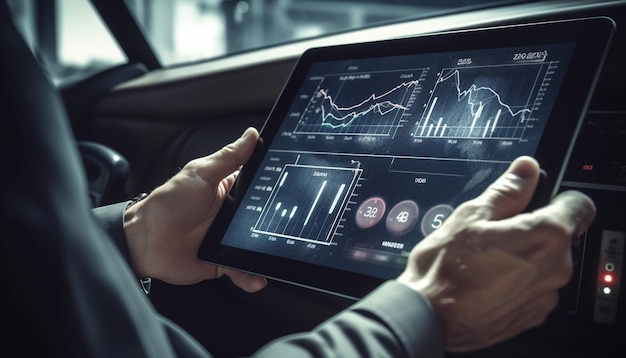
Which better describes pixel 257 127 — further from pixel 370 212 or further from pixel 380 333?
pixel 380 333

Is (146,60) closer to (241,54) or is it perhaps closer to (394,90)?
(241,54)

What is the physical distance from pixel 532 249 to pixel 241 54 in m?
1.41

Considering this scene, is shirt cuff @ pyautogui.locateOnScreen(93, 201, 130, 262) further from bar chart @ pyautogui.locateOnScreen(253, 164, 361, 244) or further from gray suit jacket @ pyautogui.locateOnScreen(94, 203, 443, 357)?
gray suit jacket @ pyautogui.locateOnScreen(94, 203, 443, 357)

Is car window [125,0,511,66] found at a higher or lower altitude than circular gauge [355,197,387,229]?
higher

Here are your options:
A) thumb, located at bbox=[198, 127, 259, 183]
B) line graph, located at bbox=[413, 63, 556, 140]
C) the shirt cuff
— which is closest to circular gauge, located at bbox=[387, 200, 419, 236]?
line graph, located at bbox=[413, 63, 556, 140]

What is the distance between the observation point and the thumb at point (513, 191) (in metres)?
0.72

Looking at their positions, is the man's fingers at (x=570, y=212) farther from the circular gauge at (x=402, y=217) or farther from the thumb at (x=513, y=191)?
the circular gauge at (x=402, y=217)

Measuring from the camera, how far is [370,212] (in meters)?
0.92

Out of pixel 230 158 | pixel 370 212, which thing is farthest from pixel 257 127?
pixel 370 212

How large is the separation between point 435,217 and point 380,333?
24 centimetres

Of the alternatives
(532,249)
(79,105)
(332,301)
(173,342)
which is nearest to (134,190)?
(79,105)

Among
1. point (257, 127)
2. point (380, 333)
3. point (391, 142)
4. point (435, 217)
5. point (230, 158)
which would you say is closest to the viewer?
point (380, 333)

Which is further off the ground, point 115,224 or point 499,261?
point 499,261

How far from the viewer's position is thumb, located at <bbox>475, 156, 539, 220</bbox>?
2.37 feet
